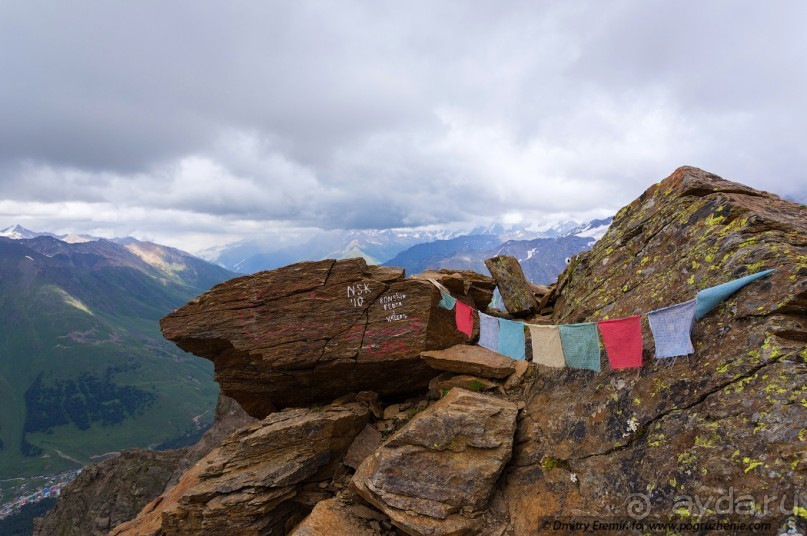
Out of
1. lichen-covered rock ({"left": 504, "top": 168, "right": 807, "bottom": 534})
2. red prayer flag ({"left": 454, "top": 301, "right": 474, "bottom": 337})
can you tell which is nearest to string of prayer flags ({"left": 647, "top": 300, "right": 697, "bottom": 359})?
lichen-covered rock ({"left": 504, "top": 168, "right": 807, "bottom": 534})

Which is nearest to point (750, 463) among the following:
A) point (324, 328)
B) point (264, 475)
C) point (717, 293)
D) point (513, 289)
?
point (717, 293)

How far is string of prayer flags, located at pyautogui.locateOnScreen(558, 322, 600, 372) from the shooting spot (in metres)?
13.8

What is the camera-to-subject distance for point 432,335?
19734mm

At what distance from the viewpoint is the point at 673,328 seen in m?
11.7

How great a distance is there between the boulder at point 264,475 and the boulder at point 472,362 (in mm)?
4677

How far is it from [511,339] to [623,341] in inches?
213

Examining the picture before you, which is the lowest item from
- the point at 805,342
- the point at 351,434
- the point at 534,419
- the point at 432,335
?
the point at 351,434

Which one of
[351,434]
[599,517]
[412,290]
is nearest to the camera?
[599,517]

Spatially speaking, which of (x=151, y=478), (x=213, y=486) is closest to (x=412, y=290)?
(x=213, y=486)

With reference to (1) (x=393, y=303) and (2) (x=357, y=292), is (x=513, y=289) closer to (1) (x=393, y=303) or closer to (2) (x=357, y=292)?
(1) (x=393, y=303)

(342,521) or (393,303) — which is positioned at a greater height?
(393,303)

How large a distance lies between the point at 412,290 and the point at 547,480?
10436mm

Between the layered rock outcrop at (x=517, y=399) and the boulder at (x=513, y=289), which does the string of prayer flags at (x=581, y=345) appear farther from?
the boulder at (x=513, y=289)

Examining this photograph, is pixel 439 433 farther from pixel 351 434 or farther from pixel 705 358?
pixel 705 358
